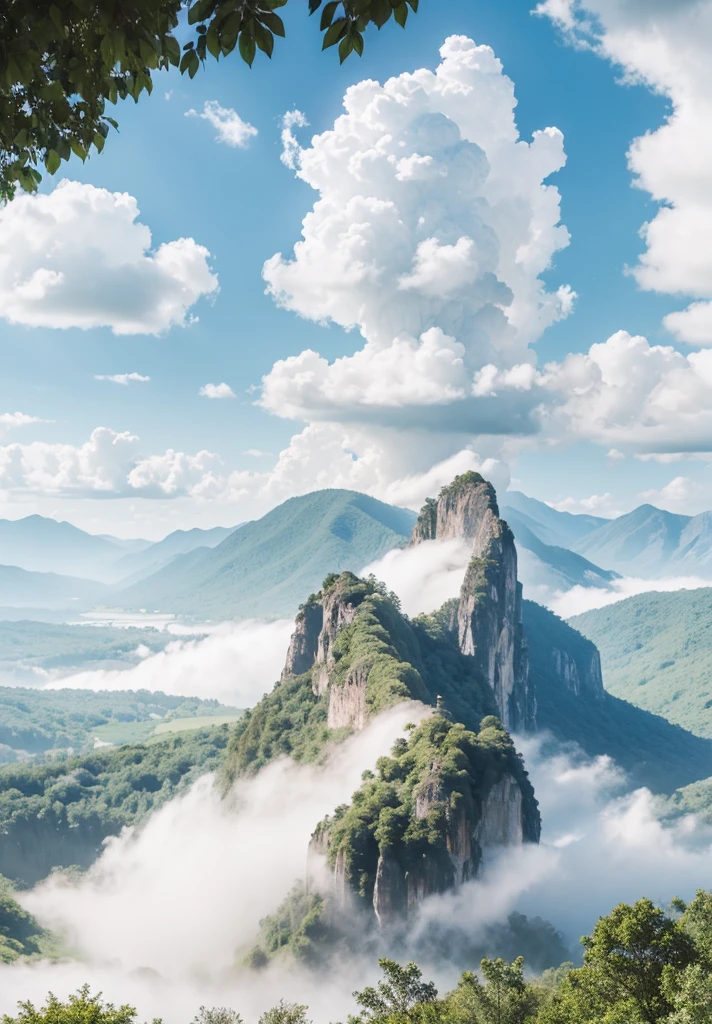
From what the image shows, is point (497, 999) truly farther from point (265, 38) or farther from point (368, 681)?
point (368, 681)

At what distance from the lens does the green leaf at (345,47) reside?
16.7ft

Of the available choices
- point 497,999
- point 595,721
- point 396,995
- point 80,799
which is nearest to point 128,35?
point 497,999

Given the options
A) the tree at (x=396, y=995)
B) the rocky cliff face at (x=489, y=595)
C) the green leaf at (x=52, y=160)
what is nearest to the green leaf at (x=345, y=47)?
the green leaf at (x=52, y=160)

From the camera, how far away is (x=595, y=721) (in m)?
156

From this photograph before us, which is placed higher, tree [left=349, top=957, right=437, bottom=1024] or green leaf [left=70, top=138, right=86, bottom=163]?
green leaf [left=70, top=138, right=86, bottom=163]

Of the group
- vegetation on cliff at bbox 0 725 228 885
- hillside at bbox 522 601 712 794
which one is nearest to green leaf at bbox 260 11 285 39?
vegetation on cliff at bbox 0 725 228 885

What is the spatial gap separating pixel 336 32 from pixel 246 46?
64cm

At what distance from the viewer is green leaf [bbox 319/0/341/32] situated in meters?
4.96

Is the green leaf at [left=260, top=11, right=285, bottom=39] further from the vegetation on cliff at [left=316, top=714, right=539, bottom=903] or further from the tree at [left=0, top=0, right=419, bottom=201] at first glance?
the vegetation on cliff at [left=316, top=714, right=539, bottom=903]

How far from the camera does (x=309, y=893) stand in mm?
52594

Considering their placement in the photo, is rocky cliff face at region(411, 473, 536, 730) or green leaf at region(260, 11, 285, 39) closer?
green leaf at region(260, 11, 285, 39)

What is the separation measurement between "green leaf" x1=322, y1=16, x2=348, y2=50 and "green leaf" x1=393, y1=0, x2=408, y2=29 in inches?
13.8

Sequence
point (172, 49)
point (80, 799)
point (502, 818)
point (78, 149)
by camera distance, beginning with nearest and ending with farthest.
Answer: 1. point (172, 49)
2. point (78, 149)
3. point (502, 818)
4. point (80, 799)

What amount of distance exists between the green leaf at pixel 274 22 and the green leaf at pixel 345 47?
412 millimetres
